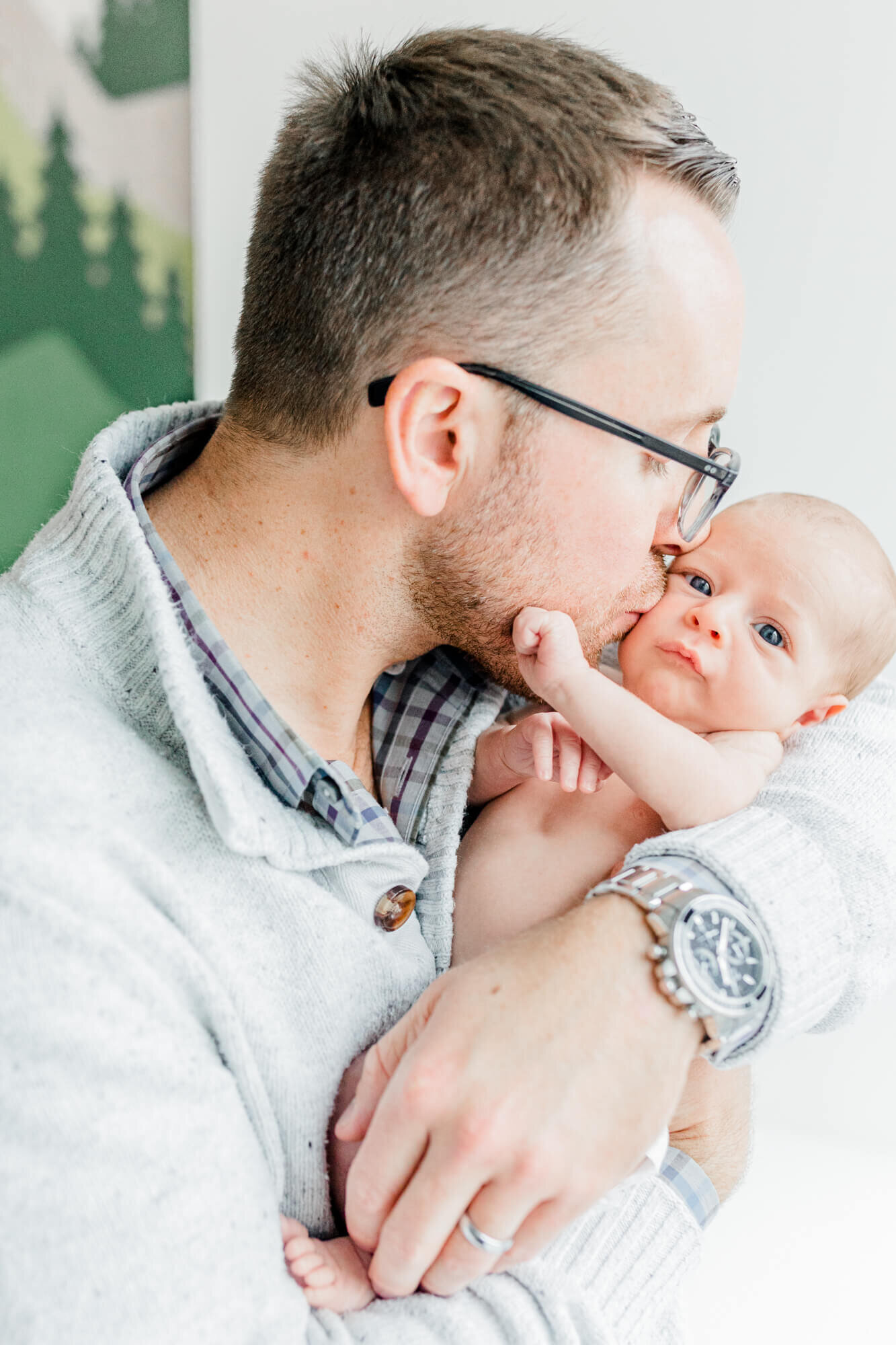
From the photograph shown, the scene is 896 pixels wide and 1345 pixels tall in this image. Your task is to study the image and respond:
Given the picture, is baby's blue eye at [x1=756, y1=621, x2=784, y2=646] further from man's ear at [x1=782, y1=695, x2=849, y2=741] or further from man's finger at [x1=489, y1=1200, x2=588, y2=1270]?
man's finger at [x1=489, y1=1200, x2=588, y2=1270]

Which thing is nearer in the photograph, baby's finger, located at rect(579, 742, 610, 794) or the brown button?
the brown button

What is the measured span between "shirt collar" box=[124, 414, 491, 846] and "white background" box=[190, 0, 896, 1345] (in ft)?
Result: 3.05

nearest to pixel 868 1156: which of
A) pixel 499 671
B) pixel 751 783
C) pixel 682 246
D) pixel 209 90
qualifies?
pixel 751 783

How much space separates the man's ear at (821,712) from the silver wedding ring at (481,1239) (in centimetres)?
88

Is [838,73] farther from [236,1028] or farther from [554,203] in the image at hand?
[236,1028]

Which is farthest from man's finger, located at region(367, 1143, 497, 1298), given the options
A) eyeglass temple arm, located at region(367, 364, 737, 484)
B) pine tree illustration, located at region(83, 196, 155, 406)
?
pine tree illustration, located at region(83, 196, 155, 406)

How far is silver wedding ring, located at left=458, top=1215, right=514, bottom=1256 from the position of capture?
97 cm

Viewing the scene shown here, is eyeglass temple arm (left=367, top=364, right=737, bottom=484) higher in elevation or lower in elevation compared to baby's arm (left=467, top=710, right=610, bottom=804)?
higher

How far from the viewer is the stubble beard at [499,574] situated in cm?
132

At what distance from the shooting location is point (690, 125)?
132cm

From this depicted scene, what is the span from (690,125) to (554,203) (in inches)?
10.1

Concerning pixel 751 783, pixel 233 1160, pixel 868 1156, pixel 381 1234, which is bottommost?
pixel 868 1156

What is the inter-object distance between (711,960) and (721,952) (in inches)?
0.5

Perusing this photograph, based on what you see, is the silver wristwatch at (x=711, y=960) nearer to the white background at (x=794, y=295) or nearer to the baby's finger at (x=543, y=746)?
the baby's finger at (x=543, y=746)
